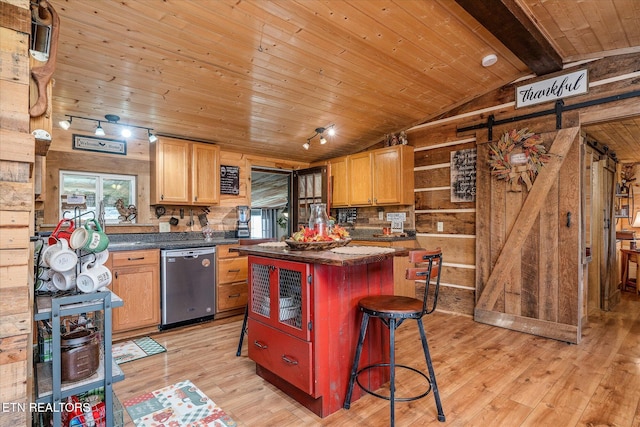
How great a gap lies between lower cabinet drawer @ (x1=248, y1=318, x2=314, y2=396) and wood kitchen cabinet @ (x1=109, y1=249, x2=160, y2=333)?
1.60 m

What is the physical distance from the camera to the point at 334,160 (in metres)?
5.27

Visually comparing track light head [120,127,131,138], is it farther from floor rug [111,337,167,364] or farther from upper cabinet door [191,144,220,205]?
floor rug [111,337,167,364]

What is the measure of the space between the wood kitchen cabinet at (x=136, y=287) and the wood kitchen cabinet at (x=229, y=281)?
0.69 meters

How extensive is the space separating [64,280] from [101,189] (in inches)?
107

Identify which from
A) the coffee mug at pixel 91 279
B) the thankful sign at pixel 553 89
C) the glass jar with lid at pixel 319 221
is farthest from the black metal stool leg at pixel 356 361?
the thankful sign at pixel 553 89

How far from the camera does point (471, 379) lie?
8.09ft

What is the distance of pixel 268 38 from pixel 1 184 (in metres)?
2.03

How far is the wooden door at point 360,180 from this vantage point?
480 centimetres

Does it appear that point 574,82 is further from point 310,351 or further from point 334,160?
point 310,351

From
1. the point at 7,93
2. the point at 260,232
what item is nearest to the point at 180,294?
the point at 7,93

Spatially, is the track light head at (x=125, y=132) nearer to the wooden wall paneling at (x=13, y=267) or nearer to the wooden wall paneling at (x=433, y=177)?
the wooden wall paneling at (x=13, y=267)

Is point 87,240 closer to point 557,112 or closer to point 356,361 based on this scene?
point 356,361

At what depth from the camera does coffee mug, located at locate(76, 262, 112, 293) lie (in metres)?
1.57

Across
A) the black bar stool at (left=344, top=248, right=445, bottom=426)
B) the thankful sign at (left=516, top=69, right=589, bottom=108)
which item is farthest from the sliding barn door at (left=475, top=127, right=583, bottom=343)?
the black bar stool at (left=344, top=248, right=445, bottom=426)
